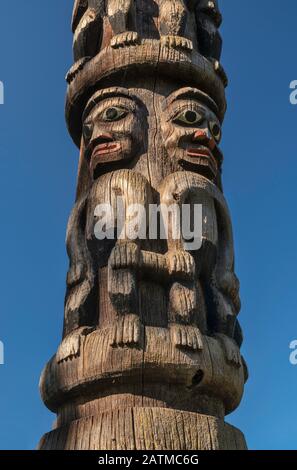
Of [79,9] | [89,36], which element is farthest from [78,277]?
[79,9]

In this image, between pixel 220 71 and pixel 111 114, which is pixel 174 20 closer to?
pixel 220 71

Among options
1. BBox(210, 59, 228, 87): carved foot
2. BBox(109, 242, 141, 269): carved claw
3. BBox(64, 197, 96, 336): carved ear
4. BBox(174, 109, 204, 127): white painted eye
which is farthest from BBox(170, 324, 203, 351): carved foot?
BBox(210, 59, 228, 87): carved foot

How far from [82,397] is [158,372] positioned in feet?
1.47

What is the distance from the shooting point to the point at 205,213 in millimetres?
3770

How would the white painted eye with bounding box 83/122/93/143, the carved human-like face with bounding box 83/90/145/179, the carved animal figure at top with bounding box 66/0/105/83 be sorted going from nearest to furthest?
the carved human-like face with bounding box 83/90/145/179
the white painted eye with bounding box 83/122/93/143
the carved animal figure at top with bounding box 66/0/105/83

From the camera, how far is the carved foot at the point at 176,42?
4.58m

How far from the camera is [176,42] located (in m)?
4.59

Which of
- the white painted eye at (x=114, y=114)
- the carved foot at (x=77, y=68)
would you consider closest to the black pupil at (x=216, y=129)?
the white painted eye at (x=114, y=114)

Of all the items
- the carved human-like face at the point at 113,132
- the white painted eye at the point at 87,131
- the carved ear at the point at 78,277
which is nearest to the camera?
the carved ear at the point at 78,277

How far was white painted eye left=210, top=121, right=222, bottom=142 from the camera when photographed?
437 centimetres

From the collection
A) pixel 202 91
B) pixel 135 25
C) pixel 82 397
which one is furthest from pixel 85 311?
pixel 135 25

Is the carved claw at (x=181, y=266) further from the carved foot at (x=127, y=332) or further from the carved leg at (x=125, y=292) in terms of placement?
the carved foot at (x=127, y=332)

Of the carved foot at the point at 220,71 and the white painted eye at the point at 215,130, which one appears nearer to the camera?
the white painted eye at the point at 215,130

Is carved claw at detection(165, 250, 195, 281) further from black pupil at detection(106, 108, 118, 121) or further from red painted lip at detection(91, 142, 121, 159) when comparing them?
black pupil at detection(106, 108, 118, 121)
